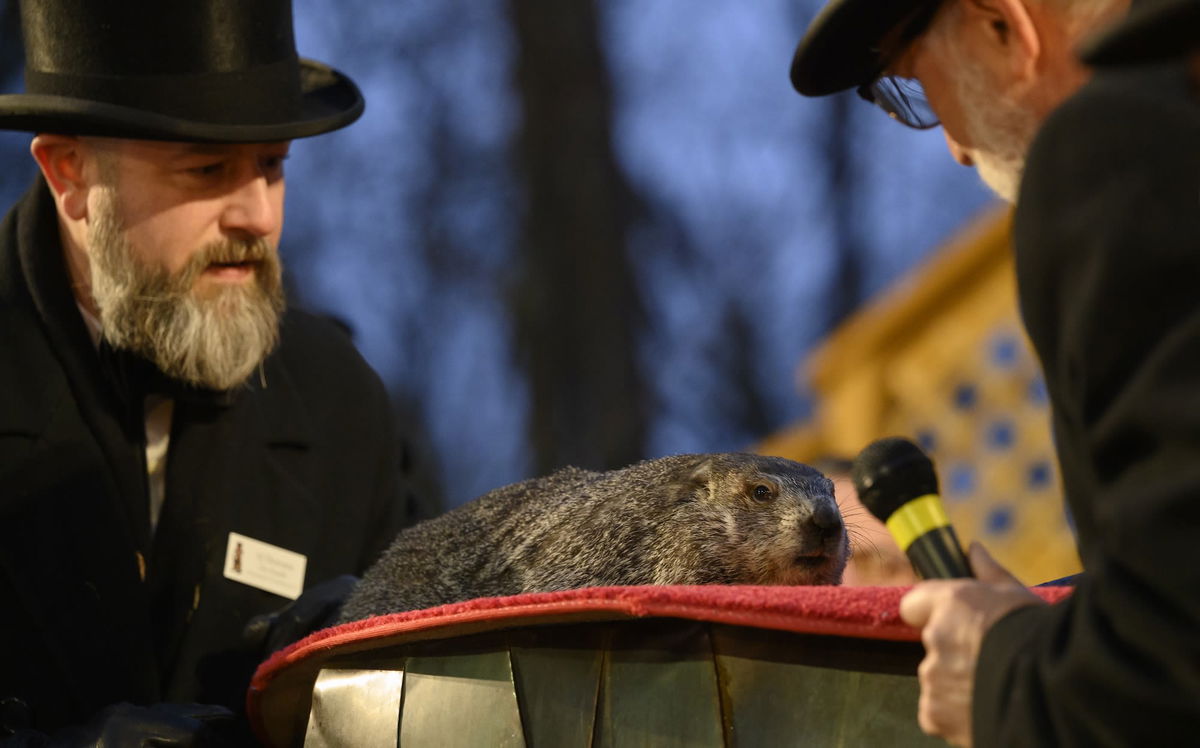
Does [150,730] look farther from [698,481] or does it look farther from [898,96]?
[898,96]

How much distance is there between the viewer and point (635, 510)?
8.18 feet

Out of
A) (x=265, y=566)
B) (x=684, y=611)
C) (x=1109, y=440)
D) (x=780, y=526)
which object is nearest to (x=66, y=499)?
(x=265, y=566)

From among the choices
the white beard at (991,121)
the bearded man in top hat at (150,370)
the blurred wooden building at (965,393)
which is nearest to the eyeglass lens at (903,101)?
the white beard at (991,121)

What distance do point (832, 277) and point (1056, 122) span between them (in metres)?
11.7

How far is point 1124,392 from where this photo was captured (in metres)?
1.17

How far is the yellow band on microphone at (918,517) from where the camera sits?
5.04 feet

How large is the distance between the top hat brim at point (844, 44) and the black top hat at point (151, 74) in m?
1.66

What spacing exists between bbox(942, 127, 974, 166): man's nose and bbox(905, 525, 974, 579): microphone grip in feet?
2.06

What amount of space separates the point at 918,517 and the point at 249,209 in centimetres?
243

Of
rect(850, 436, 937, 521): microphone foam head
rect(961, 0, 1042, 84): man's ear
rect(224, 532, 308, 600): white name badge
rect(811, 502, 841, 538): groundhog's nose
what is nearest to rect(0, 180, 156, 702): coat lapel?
rect(224, 532, 308, 600): white name badge

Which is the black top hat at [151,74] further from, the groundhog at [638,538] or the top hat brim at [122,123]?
the groundhog at [638,538]

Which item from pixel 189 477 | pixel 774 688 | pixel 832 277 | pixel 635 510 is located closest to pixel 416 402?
pixel 832 277

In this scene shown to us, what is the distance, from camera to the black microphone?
4.99 feet

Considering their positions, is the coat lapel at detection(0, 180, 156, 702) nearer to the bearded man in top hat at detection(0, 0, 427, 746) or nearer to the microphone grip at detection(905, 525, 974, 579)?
the bearded man in top hat at detection(0, 0, 427, 746)
